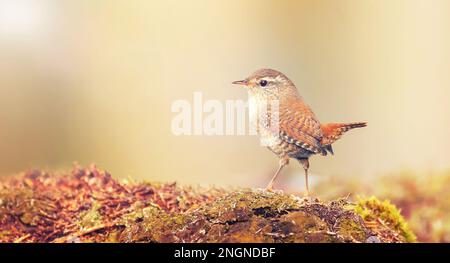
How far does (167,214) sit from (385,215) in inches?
37.9

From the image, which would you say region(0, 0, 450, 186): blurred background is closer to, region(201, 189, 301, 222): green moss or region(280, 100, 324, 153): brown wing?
region(280, 100, 324, 153): brown wing

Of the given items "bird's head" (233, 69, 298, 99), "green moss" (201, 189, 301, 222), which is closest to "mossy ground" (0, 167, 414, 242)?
"green moss" (201, 189, 301, 222)

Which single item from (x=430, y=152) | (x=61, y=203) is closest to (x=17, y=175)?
(x=61, y=203)

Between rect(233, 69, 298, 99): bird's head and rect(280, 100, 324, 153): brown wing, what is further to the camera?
rect(233, 69, 298, 99): bird's head

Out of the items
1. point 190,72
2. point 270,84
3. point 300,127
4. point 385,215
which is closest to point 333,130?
point 300,127

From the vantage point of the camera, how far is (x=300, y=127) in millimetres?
2113

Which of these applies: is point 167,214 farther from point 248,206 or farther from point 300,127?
point 300,127

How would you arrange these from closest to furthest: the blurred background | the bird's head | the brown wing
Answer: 1. the brown wing
2. the bird's head
3. the blurred background

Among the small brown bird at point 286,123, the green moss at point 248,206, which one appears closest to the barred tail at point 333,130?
the small brown bird at point 286,123

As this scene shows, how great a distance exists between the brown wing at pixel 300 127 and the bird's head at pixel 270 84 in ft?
0.20

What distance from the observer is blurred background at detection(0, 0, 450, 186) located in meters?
3.14

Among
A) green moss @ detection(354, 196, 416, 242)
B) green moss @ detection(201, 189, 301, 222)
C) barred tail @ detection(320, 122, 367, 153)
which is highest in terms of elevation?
barred tail @ detection(320, 122, 367, 153)
